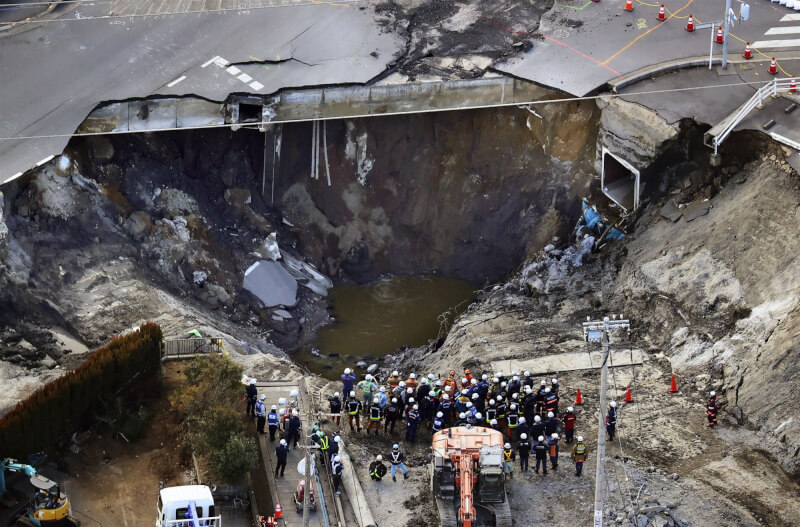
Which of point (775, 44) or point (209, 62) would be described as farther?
point (775, 44)

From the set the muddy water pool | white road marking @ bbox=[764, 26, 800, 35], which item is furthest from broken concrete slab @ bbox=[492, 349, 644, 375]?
white road marking @ bbox=[764, 26, 800, 35]

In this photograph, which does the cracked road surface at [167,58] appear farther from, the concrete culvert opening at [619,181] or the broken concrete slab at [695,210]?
the broken concrete slab at [695,210]

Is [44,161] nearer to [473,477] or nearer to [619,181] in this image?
[473,477]

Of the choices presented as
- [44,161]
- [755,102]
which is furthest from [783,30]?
[44,161]

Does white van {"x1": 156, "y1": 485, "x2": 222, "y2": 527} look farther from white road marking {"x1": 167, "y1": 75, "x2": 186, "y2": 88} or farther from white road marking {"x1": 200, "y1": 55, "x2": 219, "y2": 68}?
white road marking {"x1": 200, "y1": 55, "x2": 219, "y2": 68}

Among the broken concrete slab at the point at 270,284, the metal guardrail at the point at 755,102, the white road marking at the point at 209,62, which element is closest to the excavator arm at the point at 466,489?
the broken concrete slab at the point at 270,284
